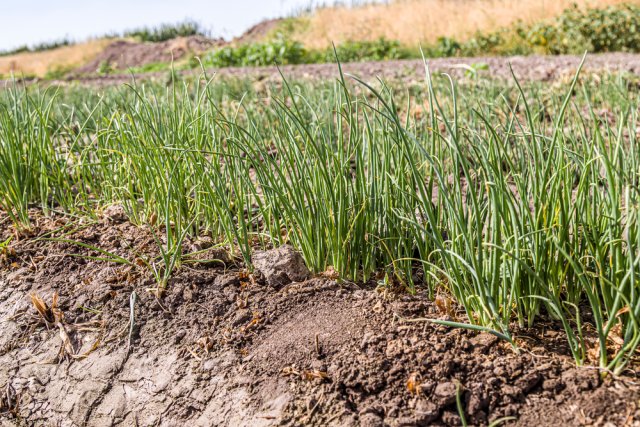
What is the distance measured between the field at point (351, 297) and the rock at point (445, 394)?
1cm

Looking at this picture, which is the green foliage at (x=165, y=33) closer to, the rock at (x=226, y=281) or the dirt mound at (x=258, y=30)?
the dirt mound at (x=258, y=30)

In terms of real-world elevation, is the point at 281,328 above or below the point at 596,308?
below

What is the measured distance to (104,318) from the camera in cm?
207

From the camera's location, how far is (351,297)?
77.4 inches

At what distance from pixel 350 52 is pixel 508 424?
13.3 meters

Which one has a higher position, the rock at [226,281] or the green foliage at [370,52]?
the green foliage at [370,52]

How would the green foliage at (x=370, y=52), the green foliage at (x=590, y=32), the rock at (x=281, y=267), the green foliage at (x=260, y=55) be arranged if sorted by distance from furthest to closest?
the green foliage at (x=370, y=52) < the green foliage at (x=260, y=55) < the green foliage at (x=590, y=32) < the rock at (x=281, y=267)

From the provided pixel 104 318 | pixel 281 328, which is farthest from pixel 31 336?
pixel 281 328

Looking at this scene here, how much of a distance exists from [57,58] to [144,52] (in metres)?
3.93

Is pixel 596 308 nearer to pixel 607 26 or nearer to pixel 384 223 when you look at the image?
pixel 384 223

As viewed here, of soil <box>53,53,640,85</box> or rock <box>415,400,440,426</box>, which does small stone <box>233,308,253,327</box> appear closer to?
rock <box>415,400,440,426</box>

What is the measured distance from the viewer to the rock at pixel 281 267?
206cm

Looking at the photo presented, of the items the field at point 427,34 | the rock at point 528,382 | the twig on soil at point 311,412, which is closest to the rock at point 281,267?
the twig on soil at point 311,412

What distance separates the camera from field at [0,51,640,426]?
1.54m
